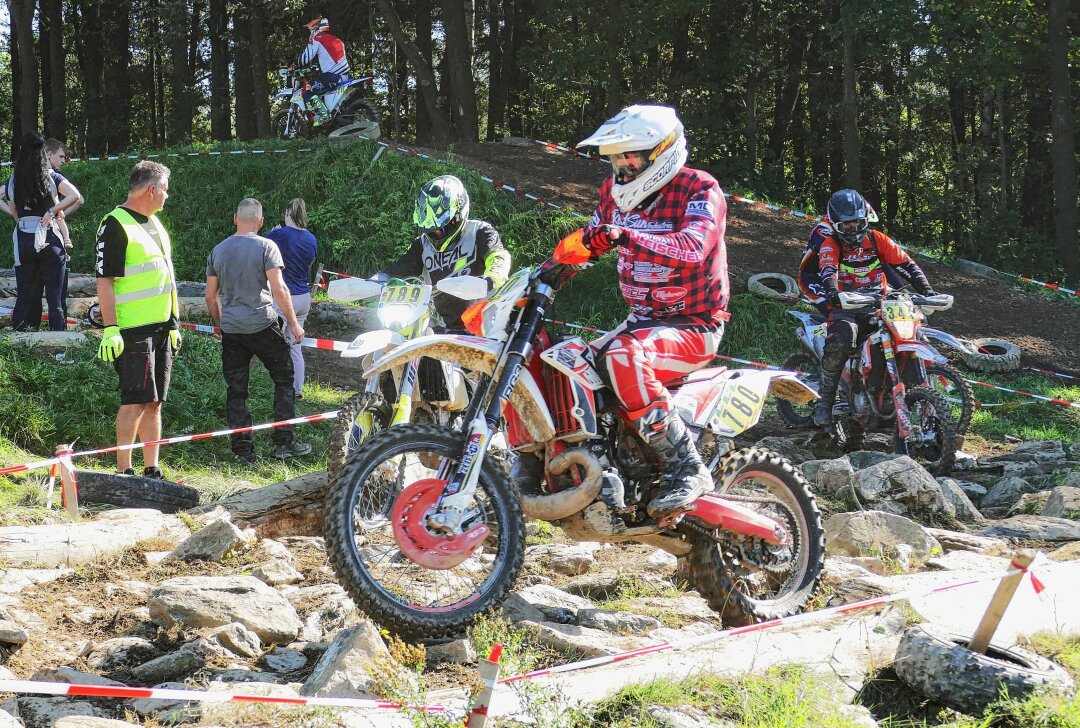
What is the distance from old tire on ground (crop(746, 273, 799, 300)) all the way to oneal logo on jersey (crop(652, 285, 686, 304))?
10041 millimetres

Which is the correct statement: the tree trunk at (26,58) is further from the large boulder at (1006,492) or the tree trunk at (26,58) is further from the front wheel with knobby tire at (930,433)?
the large boulder at (1006,492)

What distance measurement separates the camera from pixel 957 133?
102 feet

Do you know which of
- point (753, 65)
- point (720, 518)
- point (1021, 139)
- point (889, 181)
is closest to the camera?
point (720, 518)

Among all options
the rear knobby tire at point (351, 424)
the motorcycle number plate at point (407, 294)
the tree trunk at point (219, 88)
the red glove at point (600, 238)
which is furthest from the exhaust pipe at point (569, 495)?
the tree trunk at point (219, 88)

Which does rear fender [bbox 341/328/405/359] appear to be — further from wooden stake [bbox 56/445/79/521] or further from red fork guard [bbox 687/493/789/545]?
wooden stake [bbox 56/445/79/521]

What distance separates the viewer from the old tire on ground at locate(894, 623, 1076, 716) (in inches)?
148

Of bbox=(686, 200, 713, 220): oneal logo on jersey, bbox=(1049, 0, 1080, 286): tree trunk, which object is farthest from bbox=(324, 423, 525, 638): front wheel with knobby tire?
bbox=(1049, 0, 1080, 286): tree trunk

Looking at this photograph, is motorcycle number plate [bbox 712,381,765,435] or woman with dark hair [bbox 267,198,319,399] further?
woman with dark hair [bbox 267,198,319,399]

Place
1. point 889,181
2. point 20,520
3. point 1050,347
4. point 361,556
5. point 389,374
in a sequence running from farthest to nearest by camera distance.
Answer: point 889,181 < point 1050,347 < point 389,374 < point 20,520 < point 361,556

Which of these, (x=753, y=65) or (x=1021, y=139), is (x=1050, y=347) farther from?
(x=1021, y=139)

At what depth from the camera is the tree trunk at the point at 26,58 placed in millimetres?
25453

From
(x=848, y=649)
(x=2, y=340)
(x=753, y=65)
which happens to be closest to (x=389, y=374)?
(x=848, y=649)

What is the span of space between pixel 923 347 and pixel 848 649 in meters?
5.77

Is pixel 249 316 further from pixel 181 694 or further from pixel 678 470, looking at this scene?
pixel 181 694
